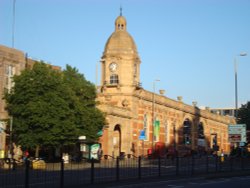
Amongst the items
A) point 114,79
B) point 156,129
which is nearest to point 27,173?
point 114,79

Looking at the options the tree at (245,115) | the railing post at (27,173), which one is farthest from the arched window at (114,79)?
Result: the railing post at (27,173)

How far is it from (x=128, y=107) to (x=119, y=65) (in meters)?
5.72

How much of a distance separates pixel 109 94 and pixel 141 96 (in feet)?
14.0

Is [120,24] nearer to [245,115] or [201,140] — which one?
[245,115]

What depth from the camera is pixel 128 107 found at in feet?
194

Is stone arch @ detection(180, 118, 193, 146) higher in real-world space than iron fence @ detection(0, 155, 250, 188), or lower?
A: higher

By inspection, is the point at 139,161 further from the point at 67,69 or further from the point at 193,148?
the point at 193,148

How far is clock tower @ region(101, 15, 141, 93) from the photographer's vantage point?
60750mm

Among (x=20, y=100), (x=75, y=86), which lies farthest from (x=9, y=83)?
(x=75, y=86)

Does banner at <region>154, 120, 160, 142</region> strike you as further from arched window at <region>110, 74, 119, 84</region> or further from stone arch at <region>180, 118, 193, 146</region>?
stone arch at <region>180, 118, 193, 146</region>

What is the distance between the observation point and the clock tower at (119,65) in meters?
60.8

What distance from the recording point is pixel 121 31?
62.9 metres

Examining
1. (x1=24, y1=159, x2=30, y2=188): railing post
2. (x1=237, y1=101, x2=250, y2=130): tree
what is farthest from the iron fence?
(x1=237, y1=101, x2=250, y2=130): tree

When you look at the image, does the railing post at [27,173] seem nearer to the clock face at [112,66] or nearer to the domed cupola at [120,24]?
the clock face at [112,66]
